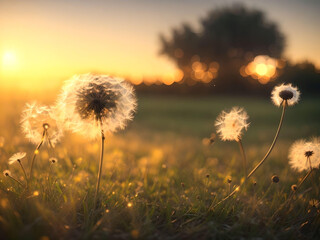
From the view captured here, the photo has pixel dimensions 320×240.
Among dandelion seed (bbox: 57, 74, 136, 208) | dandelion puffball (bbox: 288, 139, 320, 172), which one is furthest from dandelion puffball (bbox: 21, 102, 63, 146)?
dandelion puffball (bbox: 288, 139, 320, 172)

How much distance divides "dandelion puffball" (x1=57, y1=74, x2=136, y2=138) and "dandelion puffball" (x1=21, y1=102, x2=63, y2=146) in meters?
0.12

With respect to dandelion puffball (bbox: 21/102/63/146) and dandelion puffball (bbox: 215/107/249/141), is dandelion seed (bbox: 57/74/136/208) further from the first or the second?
dandelion puffball (bbox: 215/107/249/141)

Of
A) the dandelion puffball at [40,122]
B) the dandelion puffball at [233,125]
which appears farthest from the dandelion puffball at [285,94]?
the dandelion puffball at [40,122]

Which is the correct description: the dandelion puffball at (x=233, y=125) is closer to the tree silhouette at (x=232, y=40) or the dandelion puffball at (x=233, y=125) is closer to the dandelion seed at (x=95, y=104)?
the dandelion seed at (x=95, y=104)

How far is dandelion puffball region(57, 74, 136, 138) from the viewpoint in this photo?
2.97 metres

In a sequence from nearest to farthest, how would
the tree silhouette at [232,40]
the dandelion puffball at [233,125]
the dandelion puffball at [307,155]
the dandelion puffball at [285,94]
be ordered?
the dandelion puffball at [285,94], the dandelion puffball at [233,125], the dandelion puffball at [307,155], the tree silhouette at [232,40]

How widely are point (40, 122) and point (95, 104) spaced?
742 mm

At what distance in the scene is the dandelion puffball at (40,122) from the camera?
3.11m

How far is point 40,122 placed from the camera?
A: 3113 mm

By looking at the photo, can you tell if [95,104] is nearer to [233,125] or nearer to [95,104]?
[95,104]

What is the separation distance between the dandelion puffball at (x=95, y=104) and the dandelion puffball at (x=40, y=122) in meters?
0.12

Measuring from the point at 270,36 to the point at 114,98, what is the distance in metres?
53.2

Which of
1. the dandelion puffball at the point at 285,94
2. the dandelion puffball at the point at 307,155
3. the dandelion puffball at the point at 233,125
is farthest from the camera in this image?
the dandelion puffball at the point at 307,155

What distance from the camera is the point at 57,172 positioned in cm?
425
